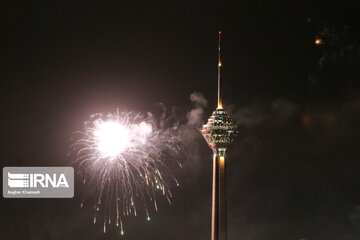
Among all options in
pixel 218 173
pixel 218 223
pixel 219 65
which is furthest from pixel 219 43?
pixel 218 223

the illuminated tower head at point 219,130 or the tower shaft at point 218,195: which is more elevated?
the illuminated tower head at point 219,130

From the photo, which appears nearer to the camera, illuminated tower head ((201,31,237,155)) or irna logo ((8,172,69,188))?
irna logo ((8,172,69,188))

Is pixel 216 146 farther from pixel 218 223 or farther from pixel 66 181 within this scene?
pixel 66 181

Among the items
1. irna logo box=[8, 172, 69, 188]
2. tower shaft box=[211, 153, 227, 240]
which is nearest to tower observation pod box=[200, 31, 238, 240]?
tower shaft box=[211, 153, 227, 240]

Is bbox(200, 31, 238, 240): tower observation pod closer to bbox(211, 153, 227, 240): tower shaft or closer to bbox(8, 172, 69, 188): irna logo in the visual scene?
bbox(211, 153, 227, 240): tower shaft

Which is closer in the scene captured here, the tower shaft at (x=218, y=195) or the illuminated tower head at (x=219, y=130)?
the illuminated tower head at (x=219, y=130)

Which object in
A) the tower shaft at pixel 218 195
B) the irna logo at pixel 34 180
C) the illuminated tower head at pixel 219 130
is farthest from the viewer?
the tower shaft at pixel 218 195

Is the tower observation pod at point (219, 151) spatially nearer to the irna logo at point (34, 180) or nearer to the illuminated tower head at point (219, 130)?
the illuminated tower head at point (219, 130)

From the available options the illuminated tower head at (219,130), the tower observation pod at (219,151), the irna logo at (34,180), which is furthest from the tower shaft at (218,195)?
the irna logo at (34,180)
